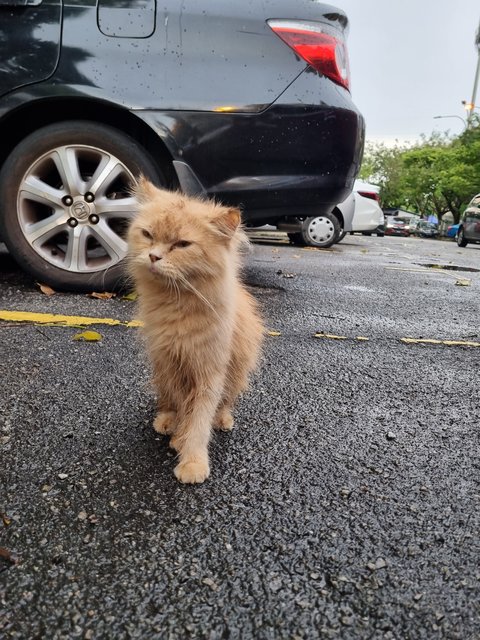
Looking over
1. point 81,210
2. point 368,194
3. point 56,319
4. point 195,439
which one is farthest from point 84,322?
point 368,194

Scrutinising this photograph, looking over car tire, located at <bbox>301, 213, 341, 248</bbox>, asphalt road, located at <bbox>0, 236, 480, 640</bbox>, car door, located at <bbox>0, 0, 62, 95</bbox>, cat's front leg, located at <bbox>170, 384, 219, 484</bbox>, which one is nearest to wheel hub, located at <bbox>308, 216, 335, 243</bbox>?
car tire, located at <bbox>301, 213, 341, 248</bbox>

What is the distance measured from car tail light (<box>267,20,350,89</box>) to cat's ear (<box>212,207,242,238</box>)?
2459mm

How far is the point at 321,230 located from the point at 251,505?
31.1ft

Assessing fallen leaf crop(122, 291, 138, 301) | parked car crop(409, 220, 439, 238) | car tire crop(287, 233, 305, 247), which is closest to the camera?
fallen leaf crop(122, 291, 138, 301)

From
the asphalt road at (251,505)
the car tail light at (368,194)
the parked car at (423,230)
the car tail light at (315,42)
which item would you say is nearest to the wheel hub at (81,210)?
the asphalt road at (251,505)

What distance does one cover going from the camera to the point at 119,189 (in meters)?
3.87

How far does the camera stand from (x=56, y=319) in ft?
10.6

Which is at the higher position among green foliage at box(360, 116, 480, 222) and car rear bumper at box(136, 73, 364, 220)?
green foliage at box(360, 116, 480, 222)

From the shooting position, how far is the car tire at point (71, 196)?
142 inches

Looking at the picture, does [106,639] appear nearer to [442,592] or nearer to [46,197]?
[442,592]

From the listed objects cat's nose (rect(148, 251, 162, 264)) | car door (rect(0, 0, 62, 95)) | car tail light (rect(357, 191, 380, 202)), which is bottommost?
cat's nose (rect(148, 251, 162, 264))

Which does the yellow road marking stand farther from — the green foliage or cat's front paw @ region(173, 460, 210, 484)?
the green foliage

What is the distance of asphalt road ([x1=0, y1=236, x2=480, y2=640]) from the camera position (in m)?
1.10

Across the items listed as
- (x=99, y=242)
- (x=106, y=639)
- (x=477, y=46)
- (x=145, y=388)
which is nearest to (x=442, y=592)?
(x=106, y=639)
